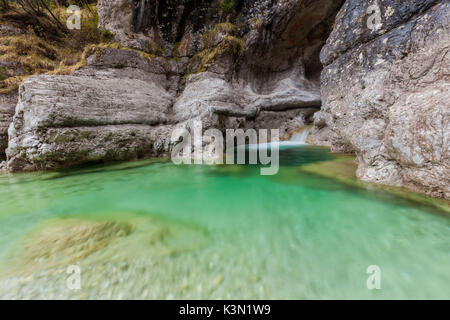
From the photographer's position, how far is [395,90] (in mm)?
2926

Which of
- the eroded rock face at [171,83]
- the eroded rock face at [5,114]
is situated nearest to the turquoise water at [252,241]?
the eroded rock face at [171,83]

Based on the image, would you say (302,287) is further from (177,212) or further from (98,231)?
(98,231)

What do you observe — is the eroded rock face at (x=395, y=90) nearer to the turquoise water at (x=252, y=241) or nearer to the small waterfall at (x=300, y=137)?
the turquoise water at (x=252, y=241)

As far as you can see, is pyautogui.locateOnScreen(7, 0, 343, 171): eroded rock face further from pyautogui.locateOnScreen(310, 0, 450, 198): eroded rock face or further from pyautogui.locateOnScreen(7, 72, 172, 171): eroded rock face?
pyautogui.locateOnScreen(310, 0, 450, 198): eroded rock face

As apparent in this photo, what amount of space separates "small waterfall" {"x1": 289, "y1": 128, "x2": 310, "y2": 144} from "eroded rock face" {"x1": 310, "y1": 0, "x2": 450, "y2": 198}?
23.9ft

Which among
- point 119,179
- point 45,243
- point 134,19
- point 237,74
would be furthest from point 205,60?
point 45,243

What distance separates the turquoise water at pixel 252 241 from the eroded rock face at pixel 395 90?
65 cm

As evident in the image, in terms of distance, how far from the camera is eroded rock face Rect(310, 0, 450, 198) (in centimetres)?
232

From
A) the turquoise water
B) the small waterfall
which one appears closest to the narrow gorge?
the turquoise water

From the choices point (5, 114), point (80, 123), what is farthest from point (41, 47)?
point (80, 123)

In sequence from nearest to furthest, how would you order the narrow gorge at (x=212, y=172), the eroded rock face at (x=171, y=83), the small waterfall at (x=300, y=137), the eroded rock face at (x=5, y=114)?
the narrow gorge at (x=212, y=172)
the eroded rock face at (x=171, y=83)
the eroded rock face at (x=5, y=114)
the small waterfall at (x=300, y=137)

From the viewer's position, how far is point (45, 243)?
173 centimetres

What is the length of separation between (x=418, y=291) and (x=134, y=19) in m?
12.2

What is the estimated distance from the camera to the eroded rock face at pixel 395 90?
7.63 ft
